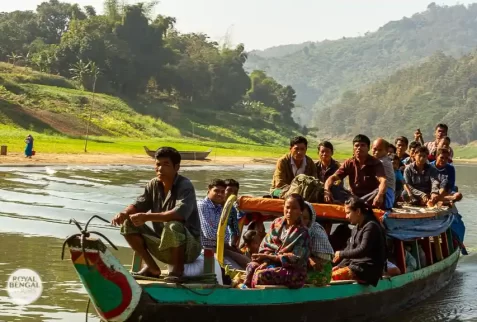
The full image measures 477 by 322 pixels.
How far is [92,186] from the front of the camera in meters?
27.5

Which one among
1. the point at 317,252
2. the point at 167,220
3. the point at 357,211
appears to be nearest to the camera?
the point at 167,220

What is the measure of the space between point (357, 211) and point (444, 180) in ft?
14.5

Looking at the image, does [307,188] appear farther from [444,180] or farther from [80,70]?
[80,70]

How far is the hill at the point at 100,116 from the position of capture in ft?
179

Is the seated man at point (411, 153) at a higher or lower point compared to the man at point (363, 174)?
higher

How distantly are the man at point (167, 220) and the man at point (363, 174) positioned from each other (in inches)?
113

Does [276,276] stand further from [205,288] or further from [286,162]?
[286,162]

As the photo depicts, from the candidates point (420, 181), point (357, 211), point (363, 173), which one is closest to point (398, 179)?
point (420, 181)

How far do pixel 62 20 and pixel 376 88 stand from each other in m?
80.7

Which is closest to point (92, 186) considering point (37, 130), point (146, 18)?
point (37, 130)

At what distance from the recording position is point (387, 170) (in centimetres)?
1037

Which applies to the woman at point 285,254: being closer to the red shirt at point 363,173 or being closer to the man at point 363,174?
the man at point 363,174

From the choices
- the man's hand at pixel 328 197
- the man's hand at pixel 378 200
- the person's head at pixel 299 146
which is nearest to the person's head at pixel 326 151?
the person's head at pixel 299 146

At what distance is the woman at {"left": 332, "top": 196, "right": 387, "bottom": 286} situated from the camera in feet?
29.1
